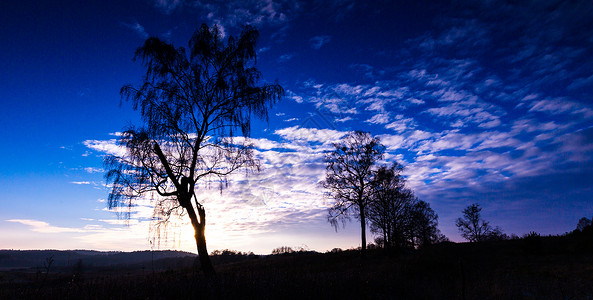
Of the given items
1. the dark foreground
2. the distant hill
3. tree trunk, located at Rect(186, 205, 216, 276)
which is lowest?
the distant hill

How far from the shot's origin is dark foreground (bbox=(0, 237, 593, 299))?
5074 millimetres

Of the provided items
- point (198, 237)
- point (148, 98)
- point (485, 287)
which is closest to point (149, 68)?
point (148, 98)

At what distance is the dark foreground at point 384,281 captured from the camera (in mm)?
5074

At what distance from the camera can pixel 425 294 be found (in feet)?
25.5

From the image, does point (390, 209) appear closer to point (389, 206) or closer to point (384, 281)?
point (389, 206)

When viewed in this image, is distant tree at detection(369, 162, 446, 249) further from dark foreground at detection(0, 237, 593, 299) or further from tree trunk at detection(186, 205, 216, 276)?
tree trunk at detection(186, 205, 216, 276)

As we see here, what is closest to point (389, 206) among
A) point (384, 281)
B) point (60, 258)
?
point (384, 281)

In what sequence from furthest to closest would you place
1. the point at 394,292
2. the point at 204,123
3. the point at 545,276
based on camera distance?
the point at 545,276
the point at 204,123
the point at 394,292

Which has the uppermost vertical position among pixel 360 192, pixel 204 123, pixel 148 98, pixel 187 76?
pixel 187 76

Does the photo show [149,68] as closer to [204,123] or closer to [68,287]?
[204,123]

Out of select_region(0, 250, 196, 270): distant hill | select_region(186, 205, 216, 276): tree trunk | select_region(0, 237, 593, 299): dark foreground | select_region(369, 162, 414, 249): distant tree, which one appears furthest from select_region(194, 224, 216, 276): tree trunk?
select_region(0, 250, 196, 270): distant hill

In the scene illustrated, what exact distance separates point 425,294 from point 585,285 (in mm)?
9707

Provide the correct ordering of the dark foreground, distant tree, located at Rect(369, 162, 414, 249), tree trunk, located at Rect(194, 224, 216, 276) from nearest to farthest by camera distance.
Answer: the dark foreground
tree trunk, located at Rect(194, 224, 216, 276)
distant tree, located at Rect(369, 162, 414, 249)

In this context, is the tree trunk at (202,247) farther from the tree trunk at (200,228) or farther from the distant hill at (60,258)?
the distant hill at (60,258)
